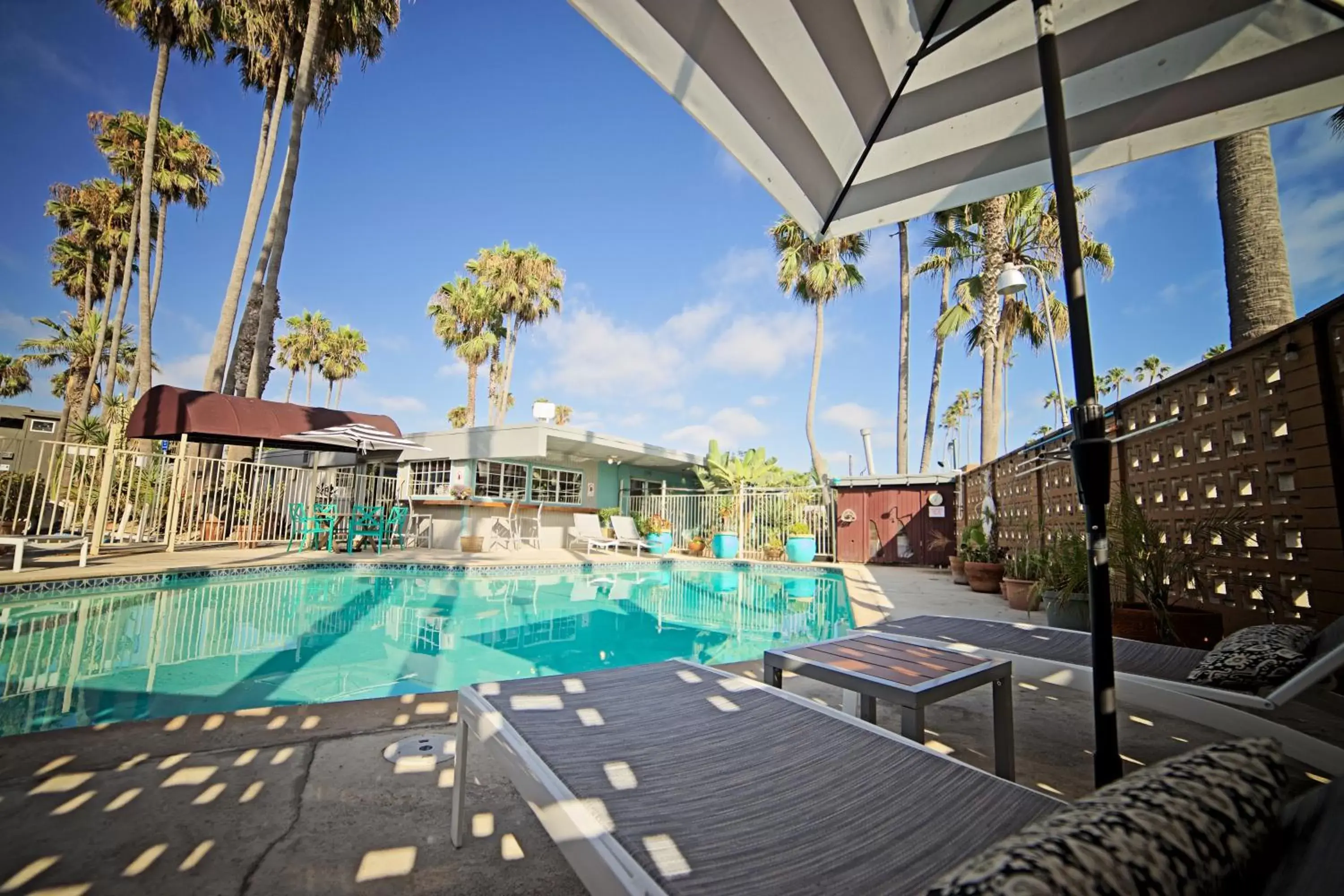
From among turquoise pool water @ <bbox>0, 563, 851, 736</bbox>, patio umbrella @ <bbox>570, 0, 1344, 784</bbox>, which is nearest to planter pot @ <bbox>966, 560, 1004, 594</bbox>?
turquoise pool water @ <bbox>0, 563, 851, 736</bbox>

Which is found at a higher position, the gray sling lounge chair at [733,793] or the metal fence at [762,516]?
the metal fence at [762,516]

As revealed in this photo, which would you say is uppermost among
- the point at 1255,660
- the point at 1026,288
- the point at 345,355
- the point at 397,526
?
the point at 345,355

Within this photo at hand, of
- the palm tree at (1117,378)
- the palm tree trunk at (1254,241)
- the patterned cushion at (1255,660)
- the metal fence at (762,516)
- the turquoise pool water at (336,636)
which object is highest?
the palm tree at (1117,378)

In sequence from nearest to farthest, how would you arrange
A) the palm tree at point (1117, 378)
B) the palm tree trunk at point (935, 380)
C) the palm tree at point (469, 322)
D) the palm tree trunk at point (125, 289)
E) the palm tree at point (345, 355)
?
1. the palm tree trunk at point (125, 289)
2. the palm tree trunk at point (935, 380)
3. the palm tree at point (469, 322)
4. the palm tree at point (345, 355)
5. the palm tree at point (1117, 378)

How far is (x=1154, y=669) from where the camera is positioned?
8.11 ft

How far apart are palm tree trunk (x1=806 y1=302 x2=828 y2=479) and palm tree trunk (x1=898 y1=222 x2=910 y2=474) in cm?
241

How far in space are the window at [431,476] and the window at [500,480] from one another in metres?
0.78

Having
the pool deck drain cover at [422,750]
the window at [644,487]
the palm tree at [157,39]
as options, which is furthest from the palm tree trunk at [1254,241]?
the palm tree at [157,39]

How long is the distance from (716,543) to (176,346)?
1597 inches

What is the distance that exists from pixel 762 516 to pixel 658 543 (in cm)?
281

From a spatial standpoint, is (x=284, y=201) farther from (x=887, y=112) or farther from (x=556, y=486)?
(x=887, y=112)

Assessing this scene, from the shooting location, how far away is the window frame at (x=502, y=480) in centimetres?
1447

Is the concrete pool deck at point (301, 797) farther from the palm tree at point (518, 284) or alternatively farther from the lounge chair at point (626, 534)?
the palm tree at point (518, 284)

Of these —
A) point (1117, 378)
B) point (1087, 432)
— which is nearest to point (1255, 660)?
point (1087, 432)
